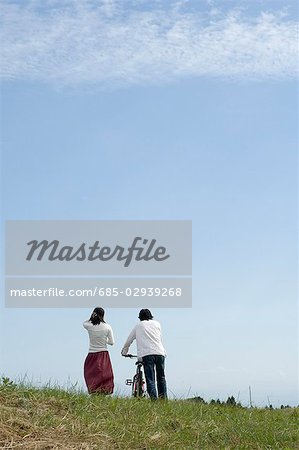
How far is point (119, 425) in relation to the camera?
39.7 ft

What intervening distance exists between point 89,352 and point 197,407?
10.4 ft

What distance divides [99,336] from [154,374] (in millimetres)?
1498

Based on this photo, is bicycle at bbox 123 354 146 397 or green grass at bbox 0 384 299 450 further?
bicycle at bbox 123 354 146 397

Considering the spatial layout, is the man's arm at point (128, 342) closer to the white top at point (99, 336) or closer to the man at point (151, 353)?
the man at point (151, 353)

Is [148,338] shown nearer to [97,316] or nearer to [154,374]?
[154,374]

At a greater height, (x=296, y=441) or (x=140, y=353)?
(x=140, y=353)

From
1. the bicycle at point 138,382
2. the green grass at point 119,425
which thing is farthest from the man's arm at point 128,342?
the green grass at point 119,425

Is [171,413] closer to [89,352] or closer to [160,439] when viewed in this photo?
[160,439]

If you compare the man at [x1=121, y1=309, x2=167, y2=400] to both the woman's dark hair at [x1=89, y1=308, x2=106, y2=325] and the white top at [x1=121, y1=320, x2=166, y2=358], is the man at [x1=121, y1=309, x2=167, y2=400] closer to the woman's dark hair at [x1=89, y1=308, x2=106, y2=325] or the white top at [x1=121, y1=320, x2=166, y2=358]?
the white top at [x1=121, y1=320, x2=166, y2=358]

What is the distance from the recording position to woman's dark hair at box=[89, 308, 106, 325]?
16.7 m

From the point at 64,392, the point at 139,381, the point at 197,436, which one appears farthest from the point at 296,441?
the point at 139,381

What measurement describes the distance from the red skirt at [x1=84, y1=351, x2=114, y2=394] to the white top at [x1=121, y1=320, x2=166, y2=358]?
3.37 ft

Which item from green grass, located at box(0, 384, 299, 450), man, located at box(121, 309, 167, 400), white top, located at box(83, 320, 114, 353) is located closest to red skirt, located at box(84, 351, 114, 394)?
white top, located at box(83, 320, 114, 353)

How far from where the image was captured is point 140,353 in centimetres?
1622
